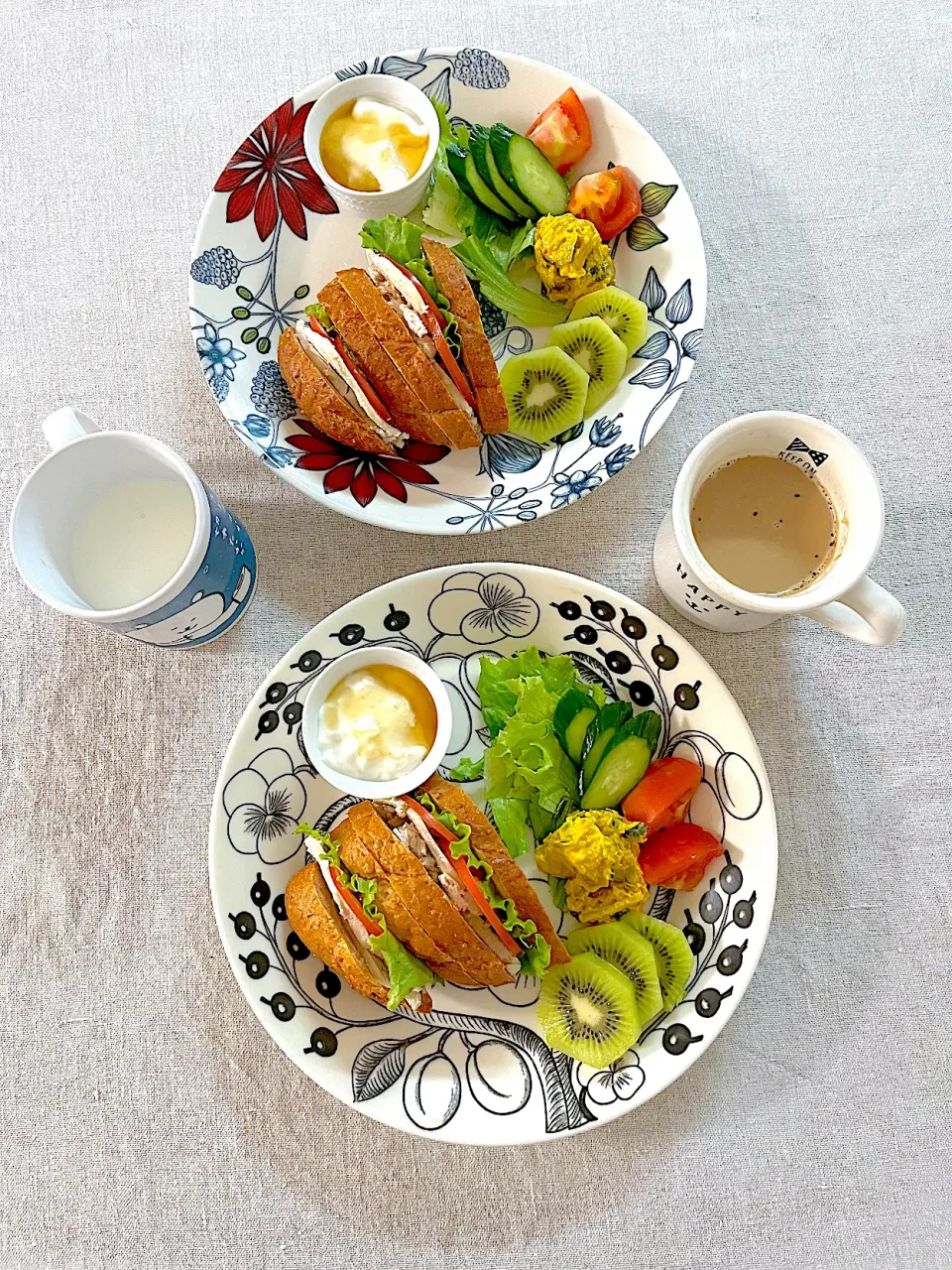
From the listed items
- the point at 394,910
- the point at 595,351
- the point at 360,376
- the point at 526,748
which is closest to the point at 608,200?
the point at 595,351

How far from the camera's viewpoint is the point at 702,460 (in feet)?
4.54

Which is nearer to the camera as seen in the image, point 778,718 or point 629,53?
point 778,718

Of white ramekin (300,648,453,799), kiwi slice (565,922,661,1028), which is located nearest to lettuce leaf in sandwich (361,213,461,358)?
white ramekin (300,648,453,799)

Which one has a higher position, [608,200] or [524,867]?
A: [608,200]

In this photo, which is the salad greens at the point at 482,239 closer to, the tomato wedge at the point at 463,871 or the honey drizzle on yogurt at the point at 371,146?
the honey drizzle on yogurt at the point at 371,146

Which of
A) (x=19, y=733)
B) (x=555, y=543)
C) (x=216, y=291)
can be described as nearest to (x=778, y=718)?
(x=555, y=543)

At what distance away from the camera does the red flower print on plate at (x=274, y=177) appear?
5.21 ft

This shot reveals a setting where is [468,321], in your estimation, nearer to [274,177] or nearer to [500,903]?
[274,177]

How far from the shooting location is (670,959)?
1.45m

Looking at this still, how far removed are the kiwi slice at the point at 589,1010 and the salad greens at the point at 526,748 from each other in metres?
0.20

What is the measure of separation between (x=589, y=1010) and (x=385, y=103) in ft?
4.91

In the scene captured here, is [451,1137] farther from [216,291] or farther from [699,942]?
[216,291]

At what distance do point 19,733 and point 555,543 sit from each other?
40.5 inches

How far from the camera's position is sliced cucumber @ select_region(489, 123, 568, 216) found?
1570mm
